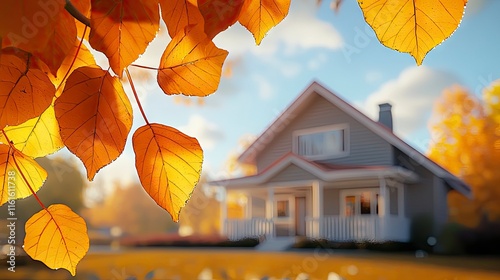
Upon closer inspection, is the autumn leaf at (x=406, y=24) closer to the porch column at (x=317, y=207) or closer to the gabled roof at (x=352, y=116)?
the porch column at (x=317, y=207)

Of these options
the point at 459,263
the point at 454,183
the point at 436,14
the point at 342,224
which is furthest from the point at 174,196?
the point at 454,183

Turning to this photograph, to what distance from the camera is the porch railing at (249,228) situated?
10.9m

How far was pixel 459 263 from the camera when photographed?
7824mm

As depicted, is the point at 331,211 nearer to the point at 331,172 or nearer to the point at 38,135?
the point at 331,172

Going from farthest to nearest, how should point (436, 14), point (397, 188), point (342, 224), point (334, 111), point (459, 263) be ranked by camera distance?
point (334, 111)
point (397, 188)
point (342, 224)
point (459, 263)
point (436, 14)

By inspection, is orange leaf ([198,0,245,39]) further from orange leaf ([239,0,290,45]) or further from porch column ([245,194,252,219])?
porch column ([245,194,252,219])

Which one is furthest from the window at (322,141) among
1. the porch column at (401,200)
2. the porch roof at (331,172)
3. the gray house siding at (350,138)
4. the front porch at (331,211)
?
the porch column at (401,200)

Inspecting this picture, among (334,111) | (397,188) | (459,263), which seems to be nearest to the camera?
(459,263)

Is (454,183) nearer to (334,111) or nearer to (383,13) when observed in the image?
(334,111)

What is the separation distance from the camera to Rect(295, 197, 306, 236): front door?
11734 millimetres

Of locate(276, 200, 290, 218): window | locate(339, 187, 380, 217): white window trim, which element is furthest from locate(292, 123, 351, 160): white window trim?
locate(276, 200, 290, 218): window

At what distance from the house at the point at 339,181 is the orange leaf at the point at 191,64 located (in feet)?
32.4

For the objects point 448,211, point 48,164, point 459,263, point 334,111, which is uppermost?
point 334,111

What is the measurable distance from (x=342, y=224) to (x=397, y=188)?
1685 millimetres
